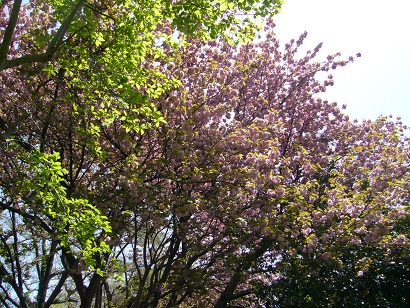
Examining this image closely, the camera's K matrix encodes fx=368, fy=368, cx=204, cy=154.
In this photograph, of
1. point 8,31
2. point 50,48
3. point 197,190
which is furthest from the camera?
point 197,190

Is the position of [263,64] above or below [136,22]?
above

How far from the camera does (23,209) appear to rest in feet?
27.8

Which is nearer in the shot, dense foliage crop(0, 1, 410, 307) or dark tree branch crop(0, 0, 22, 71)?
dark tree branch crop(0, 0, 22, 71)

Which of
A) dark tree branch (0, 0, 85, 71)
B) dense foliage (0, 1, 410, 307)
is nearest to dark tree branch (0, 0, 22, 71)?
dark tree branch (0, 0, 85, 71)

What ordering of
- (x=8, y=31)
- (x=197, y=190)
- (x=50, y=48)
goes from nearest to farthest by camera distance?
(x=8, y=31) → (x=50, y=48) → (x=197, y=190)

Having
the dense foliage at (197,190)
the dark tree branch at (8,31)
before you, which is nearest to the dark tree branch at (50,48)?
the dark tree branch at (8,31)

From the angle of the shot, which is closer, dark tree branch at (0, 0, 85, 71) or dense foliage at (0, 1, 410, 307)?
dark tree branch at (0, 0, 85, 71)

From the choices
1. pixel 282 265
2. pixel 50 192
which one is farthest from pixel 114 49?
pixel 282 265

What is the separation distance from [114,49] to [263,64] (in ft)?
19.9

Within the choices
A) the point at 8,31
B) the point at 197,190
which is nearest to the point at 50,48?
the point at 8,31

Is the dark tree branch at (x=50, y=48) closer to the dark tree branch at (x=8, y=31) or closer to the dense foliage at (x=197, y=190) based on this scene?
the dark tree branch at (x=8, y=31)

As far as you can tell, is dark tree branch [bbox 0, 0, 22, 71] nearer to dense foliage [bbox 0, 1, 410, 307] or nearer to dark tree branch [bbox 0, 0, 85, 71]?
dark tree branch [bbox 0, 0, 85, 71]

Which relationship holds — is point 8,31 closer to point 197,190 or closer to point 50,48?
point 50,48

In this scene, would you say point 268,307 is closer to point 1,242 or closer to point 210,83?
point 210,83
